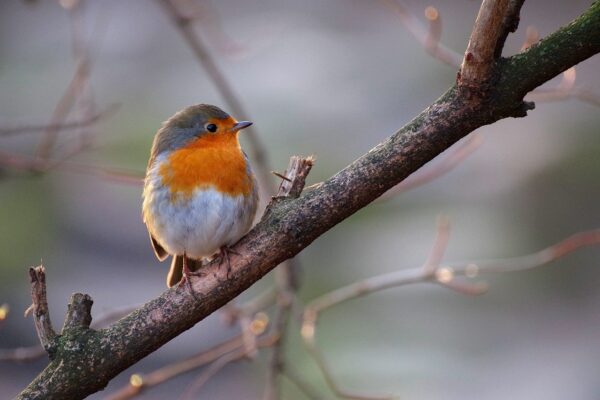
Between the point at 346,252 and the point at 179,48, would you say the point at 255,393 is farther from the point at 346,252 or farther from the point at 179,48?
the point at 179,48

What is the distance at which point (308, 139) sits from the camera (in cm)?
949

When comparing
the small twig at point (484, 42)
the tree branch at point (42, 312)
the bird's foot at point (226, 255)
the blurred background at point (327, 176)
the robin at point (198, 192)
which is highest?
the blurred background at point (327, 176)

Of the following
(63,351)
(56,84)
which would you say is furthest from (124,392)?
(56,84)

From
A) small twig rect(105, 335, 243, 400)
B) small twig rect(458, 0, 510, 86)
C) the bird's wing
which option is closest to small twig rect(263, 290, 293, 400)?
small twig rect(105, 335, 243, 400)

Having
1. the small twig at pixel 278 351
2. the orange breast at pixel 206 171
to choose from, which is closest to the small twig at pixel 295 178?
the orange breast at pixel 206 171

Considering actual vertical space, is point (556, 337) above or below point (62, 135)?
below

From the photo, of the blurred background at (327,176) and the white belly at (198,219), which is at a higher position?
the blurred background at (327,176)

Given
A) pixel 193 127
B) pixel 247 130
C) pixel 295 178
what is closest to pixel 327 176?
pixel 247 130

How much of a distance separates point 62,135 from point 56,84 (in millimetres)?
1874

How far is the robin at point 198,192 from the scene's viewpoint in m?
3.39

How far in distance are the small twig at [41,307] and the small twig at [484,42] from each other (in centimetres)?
127

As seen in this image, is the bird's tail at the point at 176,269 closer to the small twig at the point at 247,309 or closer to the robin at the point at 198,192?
the robin at the point at 198,192

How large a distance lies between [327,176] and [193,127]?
182 inches

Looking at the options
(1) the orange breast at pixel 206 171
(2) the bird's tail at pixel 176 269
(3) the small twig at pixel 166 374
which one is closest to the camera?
(3) the small twig at pixel 166 374
